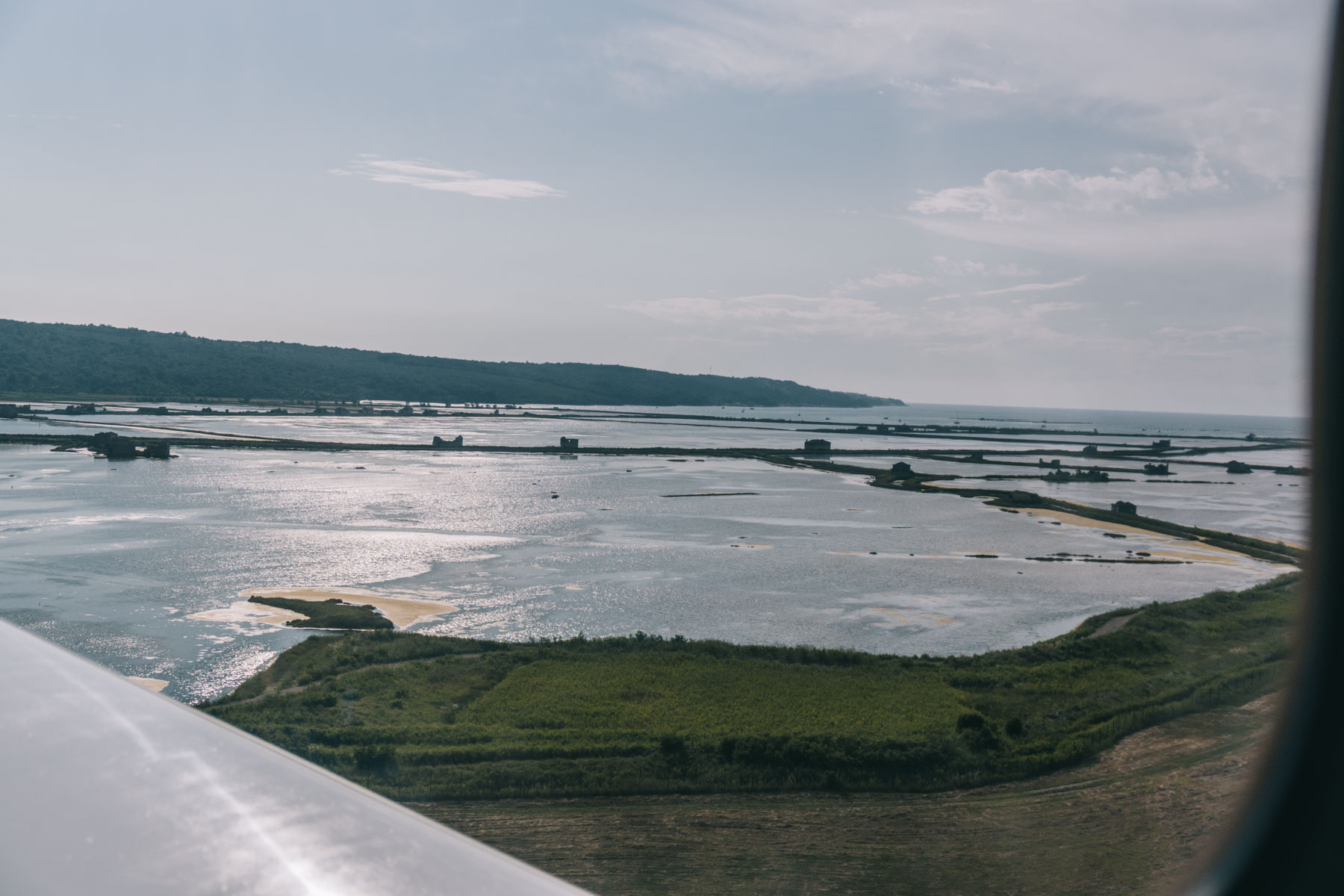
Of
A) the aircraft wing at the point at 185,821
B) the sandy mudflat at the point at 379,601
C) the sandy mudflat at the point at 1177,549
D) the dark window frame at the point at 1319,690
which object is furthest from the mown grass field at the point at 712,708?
the sandy mudflat at the point at 1177,549

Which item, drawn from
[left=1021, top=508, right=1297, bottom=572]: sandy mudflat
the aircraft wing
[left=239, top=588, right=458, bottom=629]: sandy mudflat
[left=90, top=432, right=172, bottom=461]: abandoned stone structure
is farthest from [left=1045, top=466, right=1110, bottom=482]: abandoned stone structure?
the aircraft wing

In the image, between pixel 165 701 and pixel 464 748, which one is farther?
pixel 464 748

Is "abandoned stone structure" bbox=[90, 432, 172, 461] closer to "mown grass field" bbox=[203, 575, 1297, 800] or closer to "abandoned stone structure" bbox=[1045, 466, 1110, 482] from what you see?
"mown grass field" bbox=[203, 575, 1297, 800]

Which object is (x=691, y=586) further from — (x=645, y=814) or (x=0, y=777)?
(x=0, y=777)

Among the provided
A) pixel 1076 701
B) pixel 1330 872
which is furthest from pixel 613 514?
pixel 1330 872

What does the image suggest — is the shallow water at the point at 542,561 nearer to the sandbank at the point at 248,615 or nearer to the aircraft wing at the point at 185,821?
the sandbank at the point at 248,615

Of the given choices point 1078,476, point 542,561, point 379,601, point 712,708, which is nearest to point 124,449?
point 542,561

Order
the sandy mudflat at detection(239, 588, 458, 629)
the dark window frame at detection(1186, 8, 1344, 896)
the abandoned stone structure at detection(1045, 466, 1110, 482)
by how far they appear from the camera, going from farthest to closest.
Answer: the abandoned stone structure at detection(1045, 466, 1110, 482) < the sandy mudflat at detection(239, 588, 458, 629) < the dark window frame at detection(1186, 8, 1344, 896)
